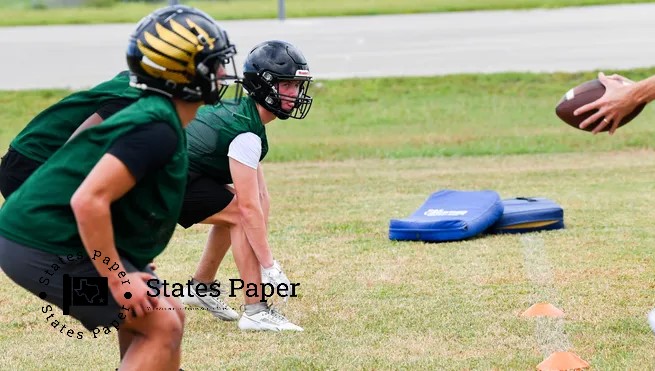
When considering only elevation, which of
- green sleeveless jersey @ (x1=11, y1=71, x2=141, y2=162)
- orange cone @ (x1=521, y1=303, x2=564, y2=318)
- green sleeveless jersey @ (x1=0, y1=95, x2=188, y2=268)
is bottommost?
orange cone @ (x1=521, y1=303, x2=564, y2=318)

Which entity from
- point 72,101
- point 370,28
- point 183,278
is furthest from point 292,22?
point 72,101

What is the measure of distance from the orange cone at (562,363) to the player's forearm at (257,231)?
1.69 metres

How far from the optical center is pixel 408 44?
80.9 feet

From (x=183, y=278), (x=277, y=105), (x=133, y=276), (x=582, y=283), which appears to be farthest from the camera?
(x=183, y=278)

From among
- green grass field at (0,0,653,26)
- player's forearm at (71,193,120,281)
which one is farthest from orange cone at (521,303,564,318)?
green grass field at (0,0,653,26)

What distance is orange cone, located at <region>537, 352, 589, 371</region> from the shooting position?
18.2 feet

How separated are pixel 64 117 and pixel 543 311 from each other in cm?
297

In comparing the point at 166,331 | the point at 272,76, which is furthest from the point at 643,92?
the point at 166,331

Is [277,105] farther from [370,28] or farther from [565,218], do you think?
[370,28]

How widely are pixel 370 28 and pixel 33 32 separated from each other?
853 centimetres

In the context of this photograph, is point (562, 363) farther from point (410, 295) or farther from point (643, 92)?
point (410, 295)

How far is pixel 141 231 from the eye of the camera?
14.2ft

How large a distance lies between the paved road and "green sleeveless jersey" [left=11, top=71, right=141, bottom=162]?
15.7 meters

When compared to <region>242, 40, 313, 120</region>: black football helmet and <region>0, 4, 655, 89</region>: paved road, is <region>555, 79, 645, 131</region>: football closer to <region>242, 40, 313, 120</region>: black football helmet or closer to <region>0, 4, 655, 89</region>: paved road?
<region>242, 40, 313, 120</region>: black football helmet
